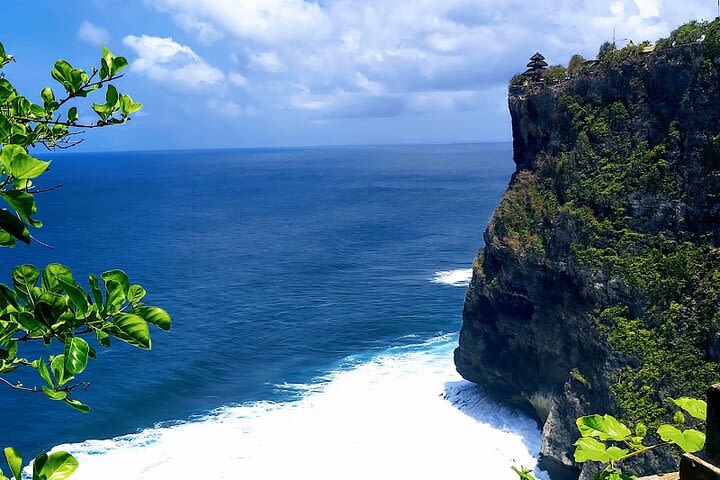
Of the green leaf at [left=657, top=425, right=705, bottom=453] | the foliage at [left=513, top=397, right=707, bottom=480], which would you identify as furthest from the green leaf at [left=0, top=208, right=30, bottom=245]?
the green leaf at [left=657, top=425, right=705, bottom=453]

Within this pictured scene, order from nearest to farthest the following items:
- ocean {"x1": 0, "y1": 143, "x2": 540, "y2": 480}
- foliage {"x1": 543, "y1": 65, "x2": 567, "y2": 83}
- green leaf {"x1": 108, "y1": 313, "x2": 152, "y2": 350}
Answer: green leaf {"x1": 108, "y1": 313, "x2": 152, "y2": 350} < ocean {"x1": 0, "y1": 143, "x2": 540, "y2": 480} < foliage {"x1": 543, "y1": 65, "x2": 567, "y2": 83}

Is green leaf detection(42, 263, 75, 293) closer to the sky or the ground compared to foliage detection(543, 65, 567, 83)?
closer to the ground

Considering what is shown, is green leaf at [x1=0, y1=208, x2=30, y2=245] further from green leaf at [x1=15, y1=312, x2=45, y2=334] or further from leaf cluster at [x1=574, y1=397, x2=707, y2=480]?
leaf cluster at [x1=574, y1=397, x2=707, y2=480]

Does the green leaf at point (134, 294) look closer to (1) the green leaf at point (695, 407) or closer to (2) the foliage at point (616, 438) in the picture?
(2) the foliage at point (616, 438)

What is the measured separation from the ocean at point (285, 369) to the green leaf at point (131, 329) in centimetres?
3307

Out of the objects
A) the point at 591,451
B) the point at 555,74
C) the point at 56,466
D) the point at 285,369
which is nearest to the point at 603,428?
the point at 591,451

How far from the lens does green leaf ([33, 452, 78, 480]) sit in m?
3.52

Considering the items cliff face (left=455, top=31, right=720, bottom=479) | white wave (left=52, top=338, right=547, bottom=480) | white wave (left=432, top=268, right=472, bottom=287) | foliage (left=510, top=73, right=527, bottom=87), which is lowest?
white wave (left=52, top=338, right=547, bottom=480)

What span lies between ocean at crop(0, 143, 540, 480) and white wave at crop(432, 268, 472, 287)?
1.27ft

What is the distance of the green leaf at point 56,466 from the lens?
3.52 m

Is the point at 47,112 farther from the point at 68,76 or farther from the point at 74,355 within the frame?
the point at 74,355

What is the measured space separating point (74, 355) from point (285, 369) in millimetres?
46699

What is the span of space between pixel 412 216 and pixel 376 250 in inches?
1121

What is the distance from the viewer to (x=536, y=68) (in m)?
40.5
